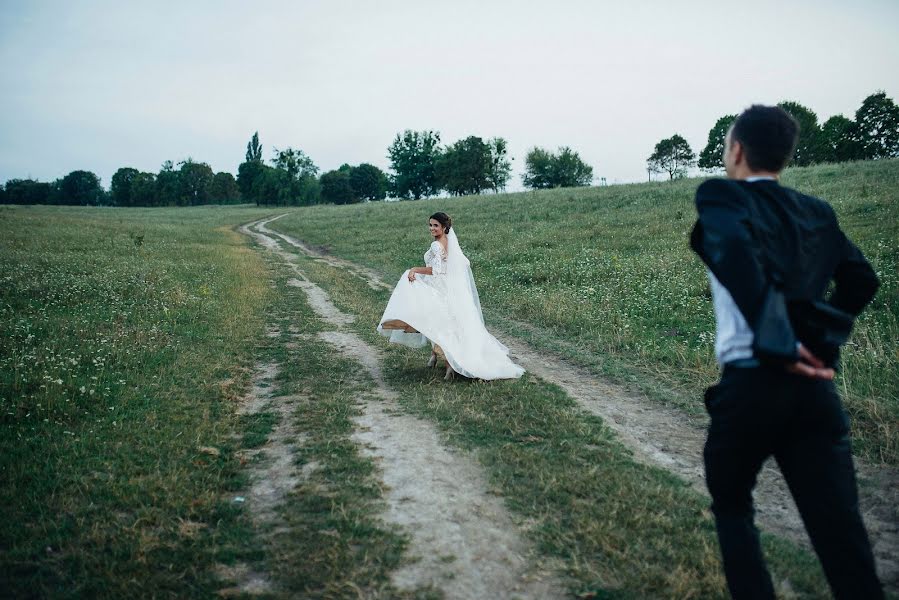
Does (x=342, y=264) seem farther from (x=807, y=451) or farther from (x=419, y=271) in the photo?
(x=807, y=451)

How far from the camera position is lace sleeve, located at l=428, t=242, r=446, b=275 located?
909 cm

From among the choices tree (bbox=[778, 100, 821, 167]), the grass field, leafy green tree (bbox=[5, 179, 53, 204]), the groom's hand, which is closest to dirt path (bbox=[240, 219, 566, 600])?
the grass field

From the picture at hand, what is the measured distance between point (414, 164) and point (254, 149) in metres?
60.7

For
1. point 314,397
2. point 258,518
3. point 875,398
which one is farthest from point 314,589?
point 875,398

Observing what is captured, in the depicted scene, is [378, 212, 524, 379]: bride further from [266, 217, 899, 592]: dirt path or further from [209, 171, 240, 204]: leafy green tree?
[209, 171, 240, 204]: leafy green tree

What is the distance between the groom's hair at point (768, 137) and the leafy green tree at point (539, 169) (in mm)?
102106

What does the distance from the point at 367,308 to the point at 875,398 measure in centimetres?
1094

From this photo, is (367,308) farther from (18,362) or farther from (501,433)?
(501,433)

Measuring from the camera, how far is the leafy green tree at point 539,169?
103 m

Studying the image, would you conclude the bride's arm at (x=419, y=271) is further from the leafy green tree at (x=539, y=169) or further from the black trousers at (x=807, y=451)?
the leafy green tree at (x=539, y=169)

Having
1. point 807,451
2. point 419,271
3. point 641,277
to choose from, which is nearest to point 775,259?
point 807,451

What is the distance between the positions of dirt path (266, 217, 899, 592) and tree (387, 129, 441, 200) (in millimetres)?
95881

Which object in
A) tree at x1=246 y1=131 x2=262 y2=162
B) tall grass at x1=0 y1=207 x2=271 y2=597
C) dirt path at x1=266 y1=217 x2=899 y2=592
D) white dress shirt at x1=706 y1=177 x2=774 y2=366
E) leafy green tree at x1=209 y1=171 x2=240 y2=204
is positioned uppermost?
tree at x1=246 y1=131 x2=262 y2=162

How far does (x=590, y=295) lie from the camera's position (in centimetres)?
1459
